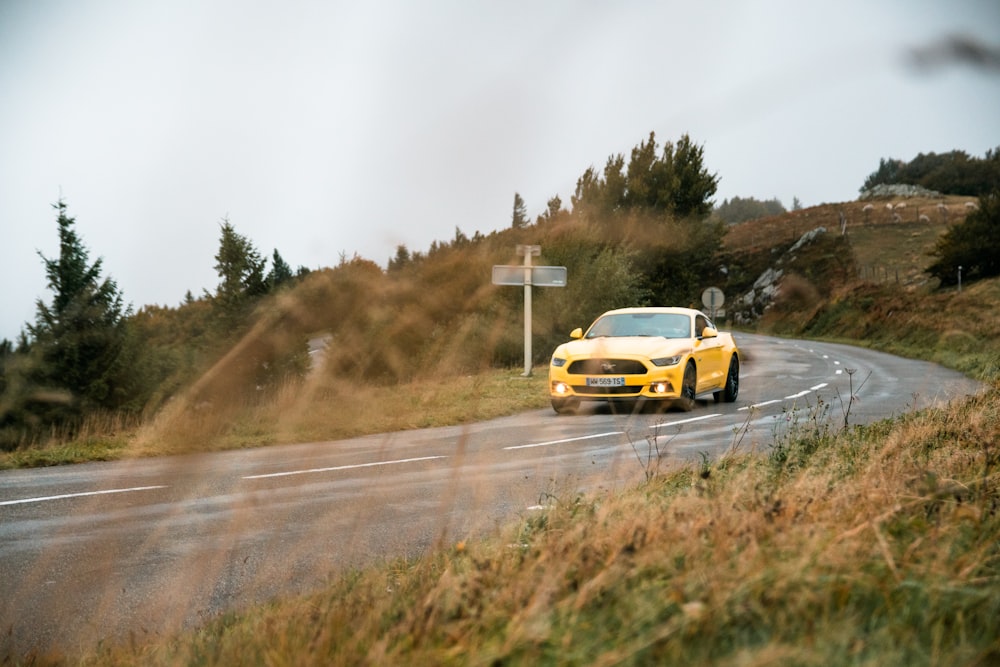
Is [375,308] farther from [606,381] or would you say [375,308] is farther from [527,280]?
[606,381]

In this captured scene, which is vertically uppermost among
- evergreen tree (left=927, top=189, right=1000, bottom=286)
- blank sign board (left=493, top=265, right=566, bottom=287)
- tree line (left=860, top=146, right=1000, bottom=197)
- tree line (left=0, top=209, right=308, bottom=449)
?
tree line (left=860, top=146, right=1000, bottom=197)

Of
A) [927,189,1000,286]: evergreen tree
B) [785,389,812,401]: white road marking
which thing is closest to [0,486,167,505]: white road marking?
[785,389,812,401]: white road marking

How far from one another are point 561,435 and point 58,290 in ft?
154

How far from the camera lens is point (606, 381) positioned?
1487cm

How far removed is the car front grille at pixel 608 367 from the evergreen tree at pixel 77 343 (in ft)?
115

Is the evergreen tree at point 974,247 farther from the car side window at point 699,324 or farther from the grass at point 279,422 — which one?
the grass at point 279,422

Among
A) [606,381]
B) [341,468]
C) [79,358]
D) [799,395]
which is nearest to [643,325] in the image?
[606,381]

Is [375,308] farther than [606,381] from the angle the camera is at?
Yes

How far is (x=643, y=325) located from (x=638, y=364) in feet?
5.06

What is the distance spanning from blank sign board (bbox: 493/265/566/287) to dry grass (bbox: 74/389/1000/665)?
1688 cm

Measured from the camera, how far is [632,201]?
49.2 m

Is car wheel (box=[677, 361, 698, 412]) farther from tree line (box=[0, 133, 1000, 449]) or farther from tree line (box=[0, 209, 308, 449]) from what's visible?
tree line (box=[0, 209, 308, 449])

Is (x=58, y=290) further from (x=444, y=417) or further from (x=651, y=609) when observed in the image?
(x=651, y=609)

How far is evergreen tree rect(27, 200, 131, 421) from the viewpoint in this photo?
45.9m
